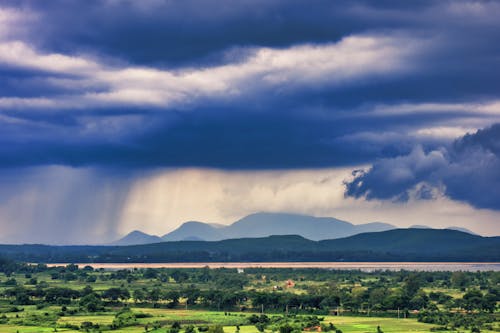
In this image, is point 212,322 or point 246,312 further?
point 246,312

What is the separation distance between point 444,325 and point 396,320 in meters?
14.0

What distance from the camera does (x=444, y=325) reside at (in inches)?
5758

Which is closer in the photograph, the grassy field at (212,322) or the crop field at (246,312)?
the grassy field at (212,322)

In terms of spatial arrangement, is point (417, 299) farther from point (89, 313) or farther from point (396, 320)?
point (89, 313)

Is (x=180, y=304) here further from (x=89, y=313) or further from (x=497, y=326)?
(x=497, y=326)

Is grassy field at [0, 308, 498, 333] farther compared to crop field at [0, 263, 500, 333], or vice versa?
crop field at [0, 263, 500, 333]

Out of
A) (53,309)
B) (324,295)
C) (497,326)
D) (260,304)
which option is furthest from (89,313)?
(497,326)

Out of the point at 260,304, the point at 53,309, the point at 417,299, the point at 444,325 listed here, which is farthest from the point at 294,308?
the point at 53,309

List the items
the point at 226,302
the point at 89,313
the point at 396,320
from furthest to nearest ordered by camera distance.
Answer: the point at 226,302 → the point at 89,313 → the point at 396,320

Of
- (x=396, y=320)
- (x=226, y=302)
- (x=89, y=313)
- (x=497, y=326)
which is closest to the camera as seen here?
(x=497, y=326)

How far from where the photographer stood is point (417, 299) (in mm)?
176500

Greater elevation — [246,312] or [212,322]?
[246,312]

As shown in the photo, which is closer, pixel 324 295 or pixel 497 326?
pixel 497 326

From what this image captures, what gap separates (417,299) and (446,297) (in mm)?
15196
